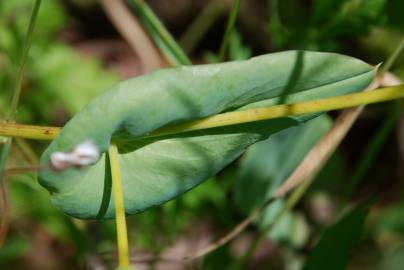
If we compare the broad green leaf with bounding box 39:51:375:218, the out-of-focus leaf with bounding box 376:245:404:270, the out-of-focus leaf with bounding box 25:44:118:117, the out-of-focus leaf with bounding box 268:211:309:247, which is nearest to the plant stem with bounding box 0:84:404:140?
the broad green leaf with bounding box 39:51:375:218

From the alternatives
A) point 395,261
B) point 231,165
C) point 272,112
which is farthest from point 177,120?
point 231,165

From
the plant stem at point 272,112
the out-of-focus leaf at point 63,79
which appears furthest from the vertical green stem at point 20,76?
the out-of-focus leaf at point 63,79

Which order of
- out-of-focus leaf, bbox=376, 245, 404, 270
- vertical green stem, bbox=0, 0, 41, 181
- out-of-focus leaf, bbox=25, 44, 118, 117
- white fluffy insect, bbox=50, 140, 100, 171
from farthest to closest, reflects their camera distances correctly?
1. out-of-focus leaf, bbox=25, 44, 118, 117
2. out-of-focus leaf, bbox=376, 245, 404, 270
3. vertical green stem, bbox=0, 0, 41, 181
4. white fluffy insect, bbox=50, 140, 100, 171

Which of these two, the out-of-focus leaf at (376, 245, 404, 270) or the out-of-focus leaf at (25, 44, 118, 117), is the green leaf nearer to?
the out-of-focus leaf at (376, 245, 404, 270)

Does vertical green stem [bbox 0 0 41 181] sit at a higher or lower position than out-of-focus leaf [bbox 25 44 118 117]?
lower

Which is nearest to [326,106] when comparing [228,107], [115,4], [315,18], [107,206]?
[228,107]

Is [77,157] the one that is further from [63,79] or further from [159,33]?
[63,79]
